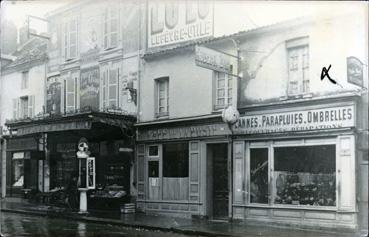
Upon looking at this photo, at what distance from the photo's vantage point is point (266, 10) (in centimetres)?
1210

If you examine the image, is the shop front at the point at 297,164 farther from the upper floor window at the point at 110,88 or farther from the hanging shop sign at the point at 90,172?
the hanging shop sign at the point at 90,172

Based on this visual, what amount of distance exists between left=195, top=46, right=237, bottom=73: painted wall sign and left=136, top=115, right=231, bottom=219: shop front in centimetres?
147

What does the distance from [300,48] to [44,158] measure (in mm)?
7258

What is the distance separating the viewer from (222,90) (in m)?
14.0

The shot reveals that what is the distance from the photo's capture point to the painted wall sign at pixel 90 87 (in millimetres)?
14552

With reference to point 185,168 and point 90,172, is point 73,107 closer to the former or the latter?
point 90,172

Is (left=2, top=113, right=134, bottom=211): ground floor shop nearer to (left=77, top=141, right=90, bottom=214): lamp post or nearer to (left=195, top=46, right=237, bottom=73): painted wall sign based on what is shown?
(left=77, top=141, right=90, bottom=214): lamp post

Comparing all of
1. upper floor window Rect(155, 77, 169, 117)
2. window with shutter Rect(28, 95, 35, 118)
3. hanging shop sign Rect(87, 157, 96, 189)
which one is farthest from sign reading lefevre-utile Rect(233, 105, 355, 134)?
window with shutter Rect(28, 95, 35, 118)

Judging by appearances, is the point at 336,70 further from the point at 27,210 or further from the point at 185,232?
the point at 27,210

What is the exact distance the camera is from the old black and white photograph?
12.2 meters

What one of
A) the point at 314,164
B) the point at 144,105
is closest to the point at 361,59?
the point at 314,164

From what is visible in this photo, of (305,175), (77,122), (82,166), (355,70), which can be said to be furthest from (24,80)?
(355,70)

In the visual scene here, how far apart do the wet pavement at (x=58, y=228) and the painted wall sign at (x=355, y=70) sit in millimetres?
5399

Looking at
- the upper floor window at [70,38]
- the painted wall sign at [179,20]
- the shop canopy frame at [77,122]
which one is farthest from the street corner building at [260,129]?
the upper floor window at [70,38]
